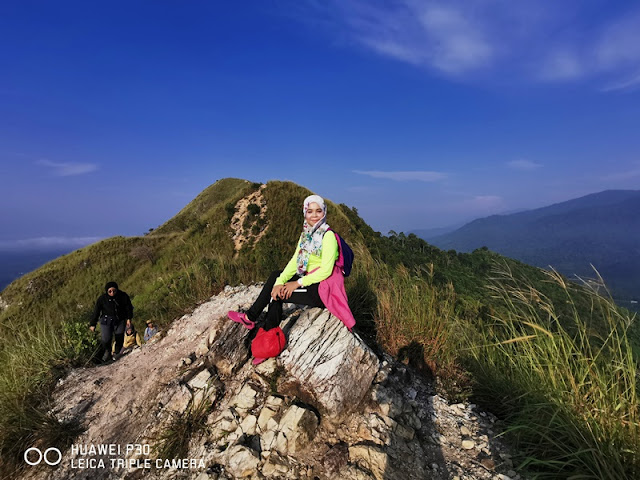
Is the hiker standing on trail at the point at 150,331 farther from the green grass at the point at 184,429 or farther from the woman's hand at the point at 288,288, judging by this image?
the woman's hand at the point at 288,288

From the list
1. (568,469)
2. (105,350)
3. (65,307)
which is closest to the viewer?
(568,469)

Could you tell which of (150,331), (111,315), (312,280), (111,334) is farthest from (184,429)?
(111,315)

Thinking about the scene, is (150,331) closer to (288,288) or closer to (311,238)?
(288,288)

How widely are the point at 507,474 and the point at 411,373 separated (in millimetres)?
1565

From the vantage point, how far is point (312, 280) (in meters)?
3.94

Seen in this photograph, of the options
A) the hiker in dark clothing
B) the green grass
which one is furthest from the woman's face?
the hiker in dark clothing

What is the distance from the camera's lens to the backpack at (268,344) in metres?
4.05

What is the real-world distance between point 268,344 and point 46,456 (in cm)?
284

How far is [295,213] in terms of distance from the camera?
2136cm

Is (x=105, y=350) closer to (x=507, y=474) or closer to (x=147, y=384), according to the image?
(x=147, y=384)

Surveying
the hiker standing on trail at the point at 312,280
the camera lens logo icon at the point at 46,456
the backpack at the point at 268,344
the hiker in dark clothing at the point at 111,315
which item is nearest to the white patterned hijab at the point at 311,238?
the hiker standing on trail at the point at 312,280

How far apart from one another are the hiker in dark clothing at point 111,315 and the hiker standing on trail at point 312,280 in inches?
132

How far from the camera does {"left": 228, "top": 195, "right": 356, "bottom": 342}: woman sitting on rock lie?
3.93 metres

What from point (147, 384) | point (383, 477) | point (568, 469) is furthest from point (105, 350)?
point (568, 469)
